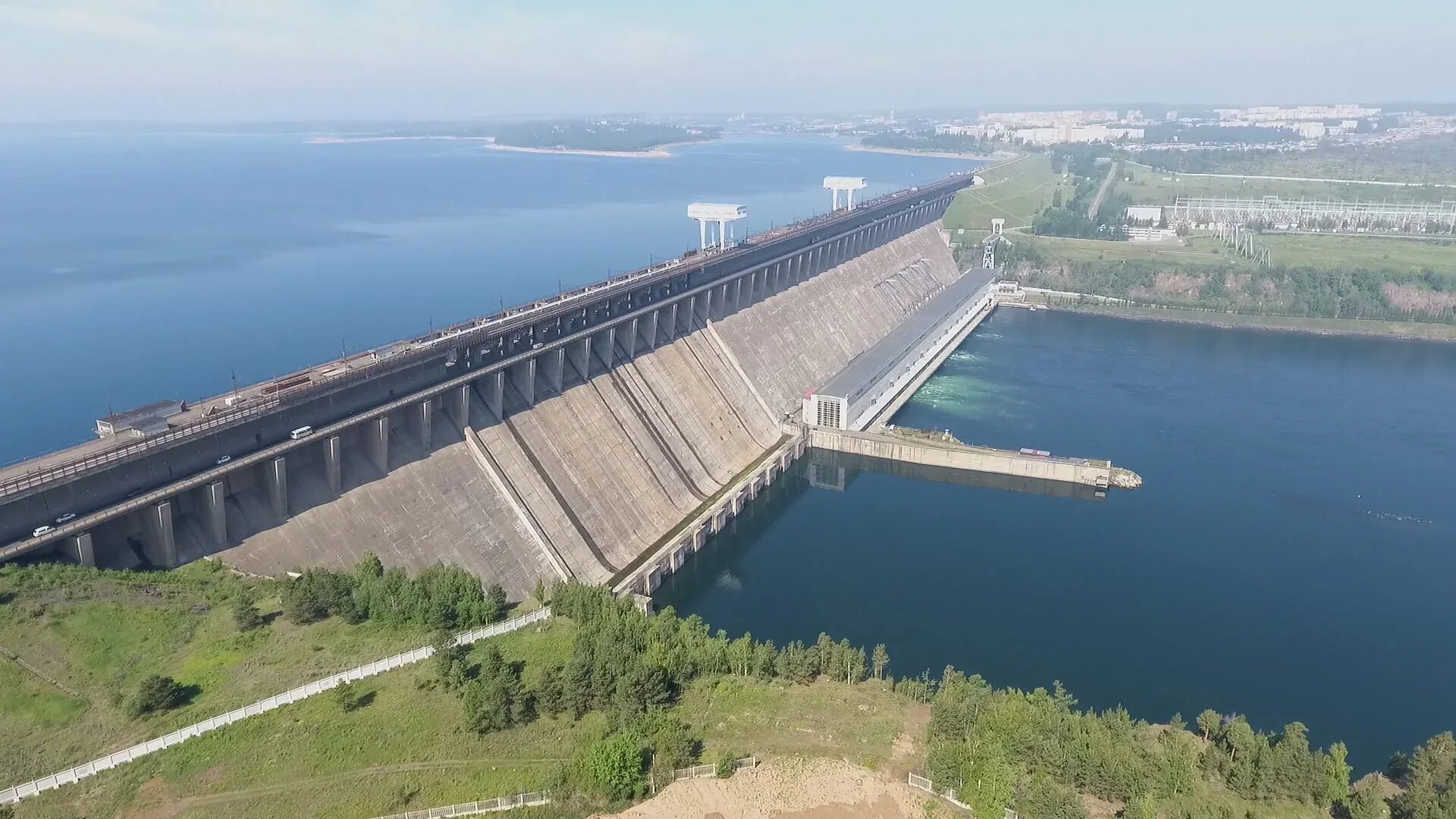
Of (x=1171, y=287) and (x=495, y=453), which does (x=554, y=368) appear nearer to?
(x=495, y=453)

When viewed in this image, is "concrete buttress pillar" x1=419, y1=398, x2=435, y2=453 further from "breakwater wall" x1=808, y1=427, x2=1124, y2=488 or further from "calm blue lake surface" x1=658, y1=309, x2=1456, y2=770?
"breakwater wall" x1=808, y1=427, x2=1124, y2=488

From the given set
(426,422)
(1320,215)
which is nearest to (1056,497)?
(426,422)

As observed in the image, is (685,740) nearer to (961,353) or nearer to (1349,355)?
(961,353)

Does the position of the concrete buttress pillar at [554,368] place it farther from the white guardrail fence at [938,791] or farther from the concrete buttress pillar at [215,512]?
the white guardrail fence at [938,791]

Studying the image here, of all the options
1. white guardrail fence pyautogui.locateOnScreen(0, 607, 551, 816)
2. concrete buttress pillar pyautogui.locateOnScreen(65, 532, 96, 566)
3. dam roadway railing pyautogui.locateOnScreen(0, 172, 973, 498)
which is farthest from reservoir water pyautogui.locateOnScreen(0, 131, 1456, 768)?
concrete buttress pillar pyautogui.locateOnScreen(65, 532, 96, 566)

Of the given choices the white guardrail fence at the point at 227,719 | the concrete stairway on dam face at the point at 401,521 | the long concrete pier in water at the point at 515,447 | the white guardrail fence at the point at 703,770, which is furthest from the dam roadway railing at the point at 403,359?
the white guardrail fence at the point at 703,770

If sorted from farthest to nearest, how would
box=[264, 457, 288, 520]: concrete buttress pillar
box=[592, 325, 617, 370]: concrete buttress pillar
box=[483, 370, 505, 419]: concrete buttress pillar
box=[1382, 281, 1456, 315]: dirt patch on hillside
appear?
1. box=[1382, 281, 1456, 315]: dirt patch on hillside
2. box=[592, 325, 617, 370]: concrete buttress pillar
3. box=[483, 370, 505, 419]: concrete buttress pillar
4. box=[264, 457, 288, 520]: concrete buttress pillar
